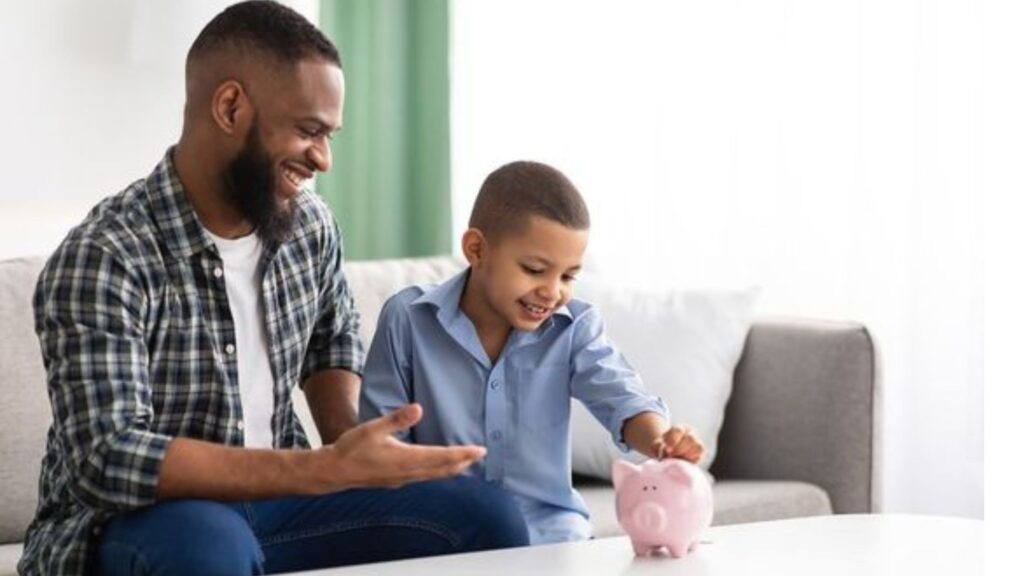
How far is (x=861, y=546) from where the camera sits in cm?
196

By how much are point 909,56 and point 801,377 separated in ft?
2.12

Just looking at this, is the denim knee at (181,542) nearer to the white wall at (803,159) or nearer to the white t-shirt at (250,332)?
the white t-shirt at (250,332)

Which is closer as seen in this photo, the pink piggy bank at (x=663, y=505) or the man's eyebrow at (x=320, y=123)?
the pink piggy bank at (x=663, y=505)

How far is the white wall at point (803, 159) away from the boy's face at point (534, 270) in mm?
1208

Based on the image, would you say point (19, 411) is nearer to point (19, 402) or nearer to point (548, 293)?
point (19, 402)

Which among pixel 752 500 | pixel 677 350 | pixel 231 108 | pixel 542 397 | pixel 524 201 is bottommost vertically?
pixel 752 500

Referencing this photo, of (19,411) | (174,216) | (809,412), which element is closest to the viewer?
(174,216)

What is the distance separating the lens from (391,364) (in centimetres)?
222

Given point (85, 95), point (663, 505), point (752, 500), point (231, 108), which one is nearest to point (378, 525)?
point (663, 505)

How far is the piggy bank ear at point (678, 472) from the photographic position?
75.0 inches

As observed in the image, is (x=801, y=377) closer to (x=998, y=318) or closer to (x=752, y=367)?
(x=752, y=367)

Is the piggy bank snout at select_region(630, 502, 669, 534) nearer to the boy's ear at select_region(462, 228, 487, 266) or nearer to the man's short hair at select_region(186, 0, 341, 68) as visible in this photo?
the boy's ear at select_region(462, 228, 487, 266)

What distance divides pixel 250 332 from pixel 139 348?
194 millimetres

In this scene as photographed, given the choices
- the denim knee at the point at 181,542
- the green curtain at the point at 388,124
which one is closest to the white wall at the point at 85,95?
the green curtain at the point at 388,124
